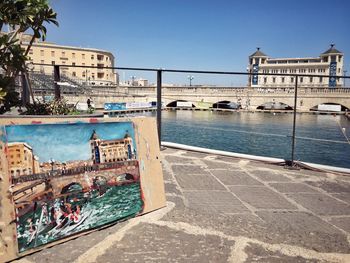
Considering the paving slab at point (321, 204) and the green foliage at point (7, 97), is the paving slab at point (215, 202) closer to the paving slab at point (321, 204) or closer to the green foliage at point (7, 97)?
the paving slab at point (321, 204)

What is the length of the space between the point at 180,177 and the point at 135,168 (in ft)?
4.56

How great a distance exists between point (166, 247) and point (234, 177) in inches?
83.6

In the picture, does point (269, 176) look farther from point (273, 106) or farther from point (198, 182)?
point (273, 106)

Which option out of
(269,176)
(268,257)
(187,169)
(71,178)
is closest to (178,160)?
(187,169)

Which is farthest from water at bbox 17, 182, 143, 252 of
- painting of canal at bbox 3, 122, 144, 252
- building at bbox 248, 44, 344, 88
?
building at bbox 248, 44, 344, 88

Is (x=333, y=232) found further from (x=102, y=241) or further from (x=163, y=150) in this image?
(x=163, y=150)

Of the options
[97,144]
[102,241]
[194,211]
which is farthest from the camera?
[194,211]

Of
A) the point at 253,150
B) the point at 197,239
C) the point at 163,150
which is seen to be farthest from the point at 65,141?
the point at 253,150

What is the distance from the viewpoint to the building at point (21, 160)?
6.05ft

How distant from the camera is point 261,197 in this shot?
3.21m

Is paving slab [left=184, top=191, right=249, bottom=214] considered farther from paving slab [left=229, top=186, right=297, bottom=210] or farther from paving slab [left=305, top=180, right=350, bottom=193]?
paving slab [left=305, top=180, right=350, bottom=193]

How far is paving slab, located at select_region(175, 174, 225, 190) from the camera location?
352 centimetres

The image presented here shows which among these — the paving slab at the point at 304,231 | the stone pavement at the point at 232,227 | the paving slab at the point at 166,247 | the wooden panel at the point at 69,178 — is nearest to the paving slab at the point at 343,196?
the stone pavement at the point at 232,227

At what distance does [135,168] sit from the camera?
263 cm
